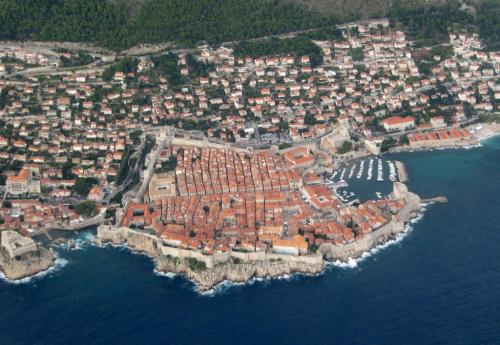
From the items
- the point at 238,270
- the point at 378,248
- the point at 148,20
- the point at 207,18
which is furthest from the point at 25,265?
the point at 207,18

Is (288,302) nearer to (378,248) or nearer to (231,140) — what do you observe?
(378,248)

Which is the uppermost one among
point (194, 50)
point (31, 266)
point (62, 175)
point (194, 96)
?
point (194, 50)

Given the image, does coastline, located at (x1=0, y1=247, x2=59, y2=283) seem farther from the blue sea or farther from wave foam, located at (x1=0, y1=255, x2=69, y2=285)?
the blue sea

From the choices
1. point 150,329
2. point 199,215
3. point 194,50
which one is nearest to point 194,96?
point 194,50

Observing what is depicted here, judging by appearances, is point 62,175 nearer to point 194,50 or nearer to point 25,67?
point 25,67

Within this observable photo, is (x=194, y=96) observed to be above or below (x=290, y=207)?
above

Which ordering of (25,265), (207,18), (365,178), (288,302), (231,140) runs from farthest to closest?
1. (207,18)
2. (231,140)
3. (365,178)
4. (25,265)
5. (288,302)
